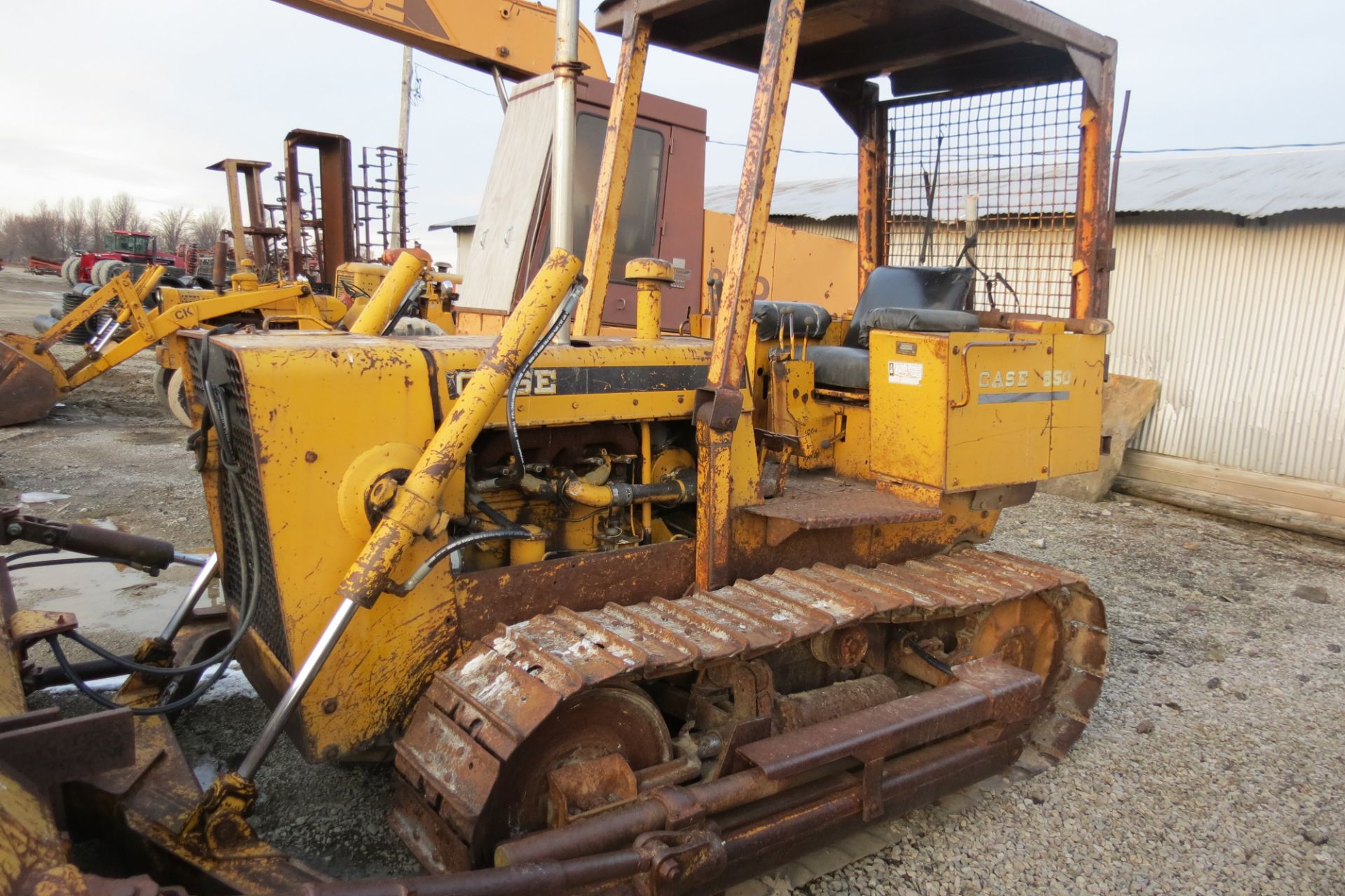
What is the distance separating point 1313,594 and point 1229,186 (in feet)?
14.5

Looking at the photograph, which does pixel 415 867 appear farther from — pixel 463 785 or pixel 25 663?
pixel 25 663

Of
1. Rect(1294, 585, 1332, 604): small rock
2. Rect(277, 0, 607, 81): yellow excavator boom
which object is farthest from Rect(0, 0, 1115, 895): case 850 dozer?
Rect(277, 0, 607, 81): yellow excavator boom

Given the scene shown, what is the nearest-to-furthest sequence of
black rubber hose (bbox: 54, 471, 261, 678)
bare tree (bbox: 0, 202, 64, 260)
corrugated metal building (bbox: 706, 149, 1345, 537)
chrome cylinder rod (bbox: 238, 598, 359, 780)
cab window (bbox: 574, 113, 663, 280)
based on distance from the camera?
chrome cylinder rod (bbox: 238, 598, 359, 780) < black rubber hose (bbox: 54, 471, 261, 678) < cab window (bbox: 574, 113, 663, 280) < corrugated metal building (bbox: 706, 149, 1345, 537) < bare tree (bbox: 0, 202, 64, 260)

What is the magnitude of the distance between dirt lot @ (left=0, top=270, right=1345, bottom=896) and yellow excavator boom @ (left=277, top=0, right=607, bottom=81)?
365cm

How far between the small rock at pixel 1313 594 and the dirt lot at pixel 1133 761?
16 millimetres

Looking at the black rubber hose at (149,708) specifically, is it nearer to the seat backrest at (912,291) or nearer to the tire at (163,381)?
the seat backrest at (912,291)

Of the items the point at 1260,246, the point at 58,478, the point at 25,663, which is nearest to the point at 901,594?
the point at 25,663

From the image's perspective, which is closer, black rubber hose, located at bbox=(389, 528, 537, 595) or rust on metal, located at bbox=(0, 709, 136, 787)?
rust on metal, located at bbox=(0, 709, 136, 787)

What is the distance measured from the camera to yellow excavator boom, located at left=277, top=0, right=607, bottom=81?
626 centimetres

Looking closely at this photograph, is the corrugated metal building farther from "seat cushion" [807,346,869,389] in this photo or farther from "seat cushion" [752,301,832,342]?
"seat cushion" [807,346,869,389]

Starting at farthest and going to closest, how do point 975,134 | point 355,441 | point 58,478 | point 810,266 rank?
point 810,266 < point 58,478 < point 975,134 < point 355,441

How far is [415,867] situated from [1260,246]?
8165 mm

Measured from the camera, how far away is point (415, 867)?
2.73 meters

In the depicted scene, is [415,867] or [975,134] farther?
[975,134]
